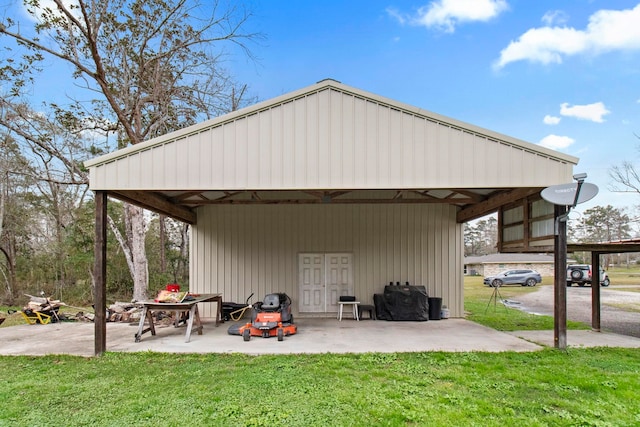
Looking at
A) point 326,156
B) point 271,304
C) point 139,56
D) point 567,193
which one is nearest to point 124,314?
point 271,304

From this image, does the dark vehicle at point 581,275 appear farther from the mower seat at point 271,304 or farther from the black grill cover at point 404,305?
the mower seat at point 271,304

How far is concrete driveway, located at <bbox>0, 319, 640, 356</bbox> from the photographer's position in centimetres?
560

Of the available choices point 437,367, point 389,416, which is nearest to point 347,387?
point 389,416

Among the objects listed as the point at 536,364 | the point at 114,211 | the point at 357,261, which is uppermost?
the point at 114,211

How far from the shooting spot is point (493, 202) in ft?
24.1

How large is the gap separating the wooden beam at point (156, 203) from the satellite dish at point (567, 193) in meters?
5.78

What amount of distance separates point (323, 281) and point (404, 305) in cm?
192

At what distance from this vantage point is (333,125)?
538 cm

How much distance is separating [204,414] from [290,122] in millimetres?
3695

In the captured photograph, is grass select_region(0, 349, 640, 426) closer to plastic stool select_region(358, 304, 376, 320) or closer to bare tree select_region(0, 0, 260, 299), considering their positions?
plastic stool select_region(358, 304, 376, 320)

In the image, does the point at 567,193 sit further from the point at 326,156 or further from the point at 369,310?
the point at 369,310

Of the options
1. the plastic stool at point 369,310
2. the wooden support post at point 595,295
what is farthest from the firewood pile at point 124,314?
the wooden support post at point 595,295

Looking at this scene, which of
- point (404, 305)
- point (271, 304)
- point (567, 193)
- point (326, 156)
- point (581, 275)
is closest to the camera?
point (567, 193)

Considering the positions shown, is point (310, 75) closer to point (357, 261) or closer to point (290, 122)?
point (357, 261)
